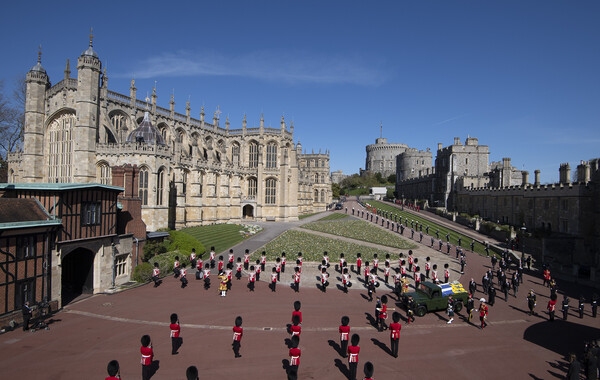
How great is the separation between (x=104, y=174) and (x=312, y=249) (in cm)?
2259

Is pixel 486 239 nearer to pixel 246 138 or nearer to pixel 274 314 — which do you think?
pixel 274 314

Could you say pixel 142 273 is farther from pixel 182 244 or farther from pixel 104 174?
pixel 104 174

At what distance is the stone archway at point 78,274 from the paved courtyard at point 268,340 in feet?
4.26

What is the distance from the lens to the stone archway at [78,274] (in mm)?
19500

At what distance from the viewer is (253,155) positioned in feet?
195

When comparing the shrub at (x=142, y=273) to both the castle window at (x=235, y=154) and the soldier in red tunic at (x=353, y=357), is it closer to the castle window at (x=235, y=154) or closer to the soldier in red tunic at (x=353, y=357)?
the soldier in red tunic at (x=353, y=357)

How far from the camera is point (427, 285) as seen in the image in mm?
17875

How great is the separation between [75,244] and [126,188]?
7.57 metres

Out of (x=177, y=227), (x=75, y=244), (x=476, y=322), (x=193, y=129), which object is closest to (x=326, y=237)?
(x=177, y=227)

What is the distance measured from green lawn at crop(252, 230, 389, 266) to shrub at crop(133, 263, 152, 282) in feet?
29.2

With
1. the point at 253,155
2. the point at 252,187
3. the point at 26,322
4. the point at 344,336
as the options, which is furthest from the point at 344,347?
the point at 253,155

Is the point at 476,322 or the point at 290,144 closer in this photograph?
the point at 476,322

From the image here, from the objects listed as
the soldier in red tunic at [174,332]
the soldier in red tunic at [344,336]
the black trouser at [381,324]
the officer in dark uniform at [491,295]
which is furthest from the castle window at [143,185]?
the officer in dark uniform at [491,295]

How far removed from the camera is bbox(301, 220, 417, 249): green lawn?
35312 millimetres
